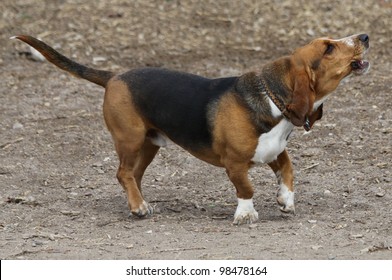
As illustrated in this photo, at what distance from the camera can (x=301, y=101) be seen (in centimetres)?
775

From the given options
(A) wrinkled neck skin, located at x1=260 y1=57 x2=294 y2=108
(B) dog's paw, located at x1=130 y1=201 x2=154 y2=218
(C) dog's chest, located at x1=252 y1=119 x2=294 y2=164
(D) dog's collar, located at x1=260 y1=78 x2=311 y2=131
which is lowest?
(B) dog's paw, located at x1=130 y1=201 x2=154 y2=218

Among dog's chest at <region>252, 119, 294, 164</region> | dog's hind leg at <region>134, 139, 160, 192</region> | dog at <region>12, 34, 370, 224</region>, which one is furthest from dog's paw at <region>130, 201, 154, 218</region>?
dog's chest at <region>252, 119, 294, 164</region>

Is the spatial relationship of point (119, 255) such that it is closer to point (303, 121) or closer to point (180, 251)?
point (180, 251)

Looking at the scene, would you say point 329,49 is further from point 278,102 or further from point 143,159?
point 143,159

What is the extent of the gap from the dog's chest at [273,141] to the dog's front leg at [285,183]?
1.19 ft

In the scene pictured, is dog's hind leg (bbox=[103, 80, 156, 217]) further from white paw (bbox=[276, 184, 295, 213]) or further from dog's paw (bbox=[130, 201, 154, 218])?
white paw (bbox=[276, 184, 295, 213])

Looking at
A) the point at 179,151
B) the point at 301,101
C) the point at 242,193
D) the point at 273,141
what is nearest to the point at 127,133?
the point at 242,193

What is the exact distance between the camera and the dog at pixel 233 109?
7.89 m

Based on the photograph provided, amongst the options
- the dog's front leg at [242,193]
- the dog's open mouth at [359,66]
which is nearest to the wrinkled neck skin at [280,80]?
the dog's open mouth at [359,66]

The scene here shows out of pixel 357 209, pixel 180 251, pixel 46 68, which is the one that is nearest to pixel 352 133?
pixel 357 209

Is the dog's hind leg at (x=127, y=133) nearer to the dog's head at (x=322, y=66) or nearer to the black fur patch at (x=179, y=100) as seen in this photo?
the black fur patch at (x=179, y=100)

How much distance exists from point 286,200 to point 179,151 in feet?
7.33

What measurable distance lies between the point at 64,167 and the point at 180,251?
2.88 meters

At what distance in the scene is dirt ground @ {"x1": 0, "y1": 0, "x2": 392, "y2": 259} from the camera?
7.73 m
